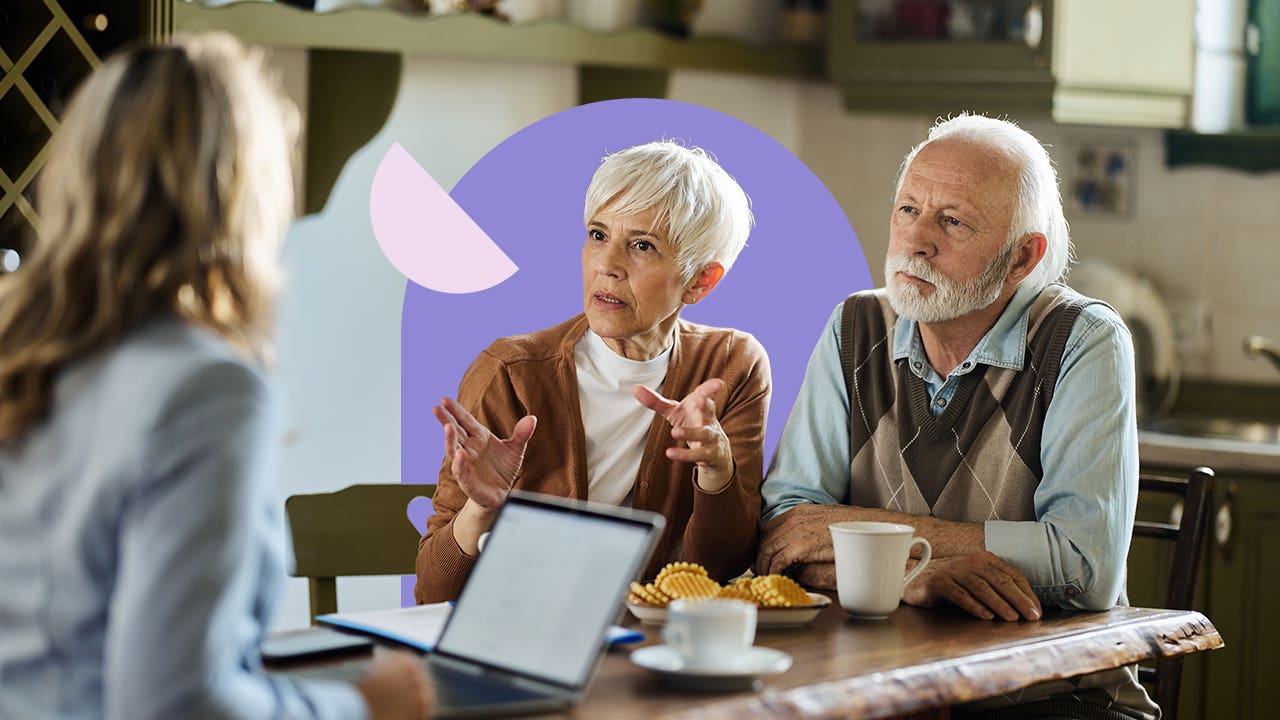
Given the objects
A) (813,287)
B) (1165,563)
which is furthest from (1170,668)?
(1165,563)

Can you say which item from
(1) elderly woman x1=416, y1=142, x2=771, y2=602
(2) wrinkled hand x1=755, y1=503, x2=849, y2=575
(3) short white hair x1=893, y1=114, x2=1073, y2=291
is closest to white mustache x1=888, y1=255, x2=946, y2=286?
(3) short white hair x1=893, y1=114, x2=1073, y2=291

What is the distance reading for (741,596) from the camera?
174cm

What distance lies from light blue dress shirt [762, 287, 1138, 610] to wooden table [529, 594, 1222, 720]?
7cm

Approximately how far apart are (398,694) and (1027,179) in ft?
4.37

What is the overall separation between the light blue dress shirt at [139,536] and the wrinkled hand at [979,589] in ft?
2.94

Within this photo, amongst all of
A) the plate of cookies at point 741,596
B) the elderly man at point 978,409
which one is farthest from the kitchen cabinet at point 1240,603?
the plate of cookies at point 741,596

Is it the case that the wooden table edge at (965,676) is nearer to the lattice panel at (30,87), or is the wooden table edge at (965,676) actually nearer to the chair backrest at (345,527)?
the chair backrest at (345,527)

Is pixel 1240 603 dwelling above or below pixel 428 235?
below

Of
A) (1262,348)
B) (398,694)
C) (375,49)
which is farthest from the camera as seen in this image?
(1262,348)

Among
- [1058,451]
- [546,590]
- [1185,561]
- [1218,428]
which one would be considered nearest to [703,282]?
[1058,451]

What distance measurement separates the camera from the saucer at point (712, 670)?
1.43 m

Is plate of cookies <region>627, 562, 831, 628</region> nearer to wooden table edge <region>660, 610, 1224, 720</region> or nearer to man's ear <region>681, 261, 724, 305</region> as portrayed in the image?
wooden table edge <region>660, 610, 1224, 720</region>

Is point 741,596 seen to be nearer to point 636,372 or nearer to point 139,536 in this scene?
point 636,372

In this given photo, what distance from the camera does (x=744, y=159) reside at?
2566 mm
